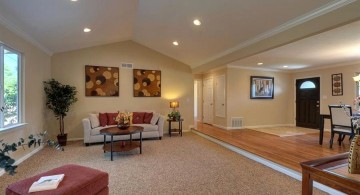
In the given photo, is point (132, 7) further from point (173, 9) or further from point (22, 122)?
point (22, 122)

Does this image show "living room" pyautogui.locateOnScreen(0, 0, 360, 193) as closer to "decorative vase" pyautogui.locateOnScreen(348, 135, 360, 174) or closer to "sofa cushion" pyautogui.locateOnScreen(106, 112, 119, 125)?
"sofa cushion" pyautogui.locateOnScreen(106, 112, 119, 125)

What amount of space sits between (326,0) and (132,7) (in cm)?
332

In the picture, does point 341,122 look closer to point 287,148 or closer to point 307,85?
point 287,148

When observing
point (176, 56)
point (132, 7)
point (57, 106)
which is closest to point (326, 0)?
point (132, 7)

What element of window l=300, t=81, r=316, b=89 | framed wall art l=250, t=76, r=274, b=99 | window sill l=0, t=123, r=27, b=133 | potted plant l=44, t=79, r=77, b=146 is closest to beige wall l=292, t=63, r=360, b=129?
window l=300, t=81, r=316, b=89

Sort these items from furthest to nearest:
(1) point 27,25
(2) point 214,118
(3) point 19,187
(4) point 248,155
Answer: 1. (2) point 214,118
2. (4) point 248,155
3. (1) point 27,25
4. (3) point 19,187

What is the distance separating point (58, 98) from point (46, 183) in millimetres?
3821

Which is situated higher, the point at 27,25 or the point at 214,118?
the point at 27,25

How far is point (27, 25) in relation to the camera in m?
3.42

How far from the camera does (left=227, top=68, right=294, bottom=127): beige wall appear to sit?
6.62m

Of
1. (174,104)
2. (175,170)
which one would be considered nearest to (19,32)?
(175,170)

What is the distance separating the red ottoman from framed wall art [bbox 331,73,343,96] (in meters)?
7.19

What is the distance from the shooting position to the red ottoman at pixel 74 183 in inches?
63.9

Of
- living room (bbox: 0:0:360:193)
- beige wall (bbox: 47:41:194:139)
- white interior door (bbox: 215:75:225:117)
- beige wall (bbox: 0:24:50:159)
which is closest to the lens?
beige wall (bbox: 0:24:50:159)
